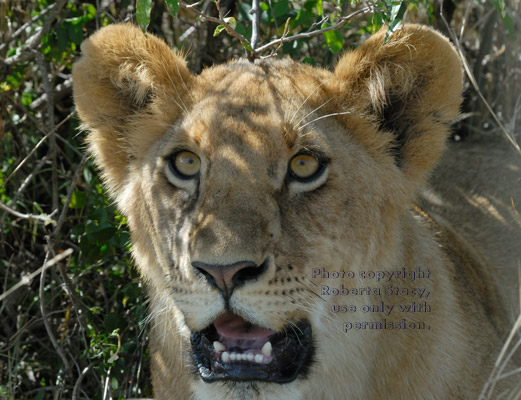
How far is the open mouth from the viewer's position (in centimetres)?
263

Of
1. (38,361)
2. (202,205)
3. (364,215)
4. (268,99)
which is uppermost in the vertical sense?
(268,99)

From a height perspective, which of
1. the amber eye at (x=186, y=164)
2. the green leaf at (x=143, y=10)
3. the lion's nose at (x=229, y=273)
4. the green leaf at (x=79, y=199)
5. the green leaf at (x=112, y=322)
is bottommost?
the green leaf at (x=112, y=322)

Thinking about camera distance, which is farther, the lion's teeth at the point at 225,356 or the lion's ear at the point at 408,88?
the lion's ear at the point at 408,88

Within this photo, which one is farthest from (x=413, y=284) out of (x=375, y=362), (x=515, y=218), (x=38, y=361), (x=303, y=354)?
(x=38, y=361)

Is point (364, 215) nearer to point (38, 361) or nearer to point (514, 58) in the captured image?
point (38, 361)

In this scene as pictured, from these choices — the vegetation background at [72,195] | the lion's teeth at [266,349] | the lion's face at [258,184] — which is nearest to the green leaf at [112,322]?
the vegetation background at [72,195]

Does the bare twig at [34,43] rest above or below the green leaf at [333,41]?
above

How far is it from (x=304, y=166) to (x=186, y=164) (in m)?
0.44

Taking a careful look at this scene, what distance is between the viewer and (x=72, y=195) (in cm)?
450

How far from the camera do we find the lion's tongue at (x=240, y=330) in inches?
104

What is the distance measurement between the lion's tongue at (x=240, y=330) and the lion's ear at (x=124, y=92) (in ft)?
2.93

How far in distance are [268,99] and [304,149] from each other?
274 millimetres

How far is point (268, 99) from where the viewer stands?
297 cm

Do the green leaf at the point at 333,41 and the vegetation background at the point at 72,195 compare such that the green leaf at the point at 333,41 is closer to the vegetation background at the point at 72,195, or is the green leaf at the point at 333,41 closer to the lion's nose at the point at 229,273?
the vegetation background at the point at 72,195
